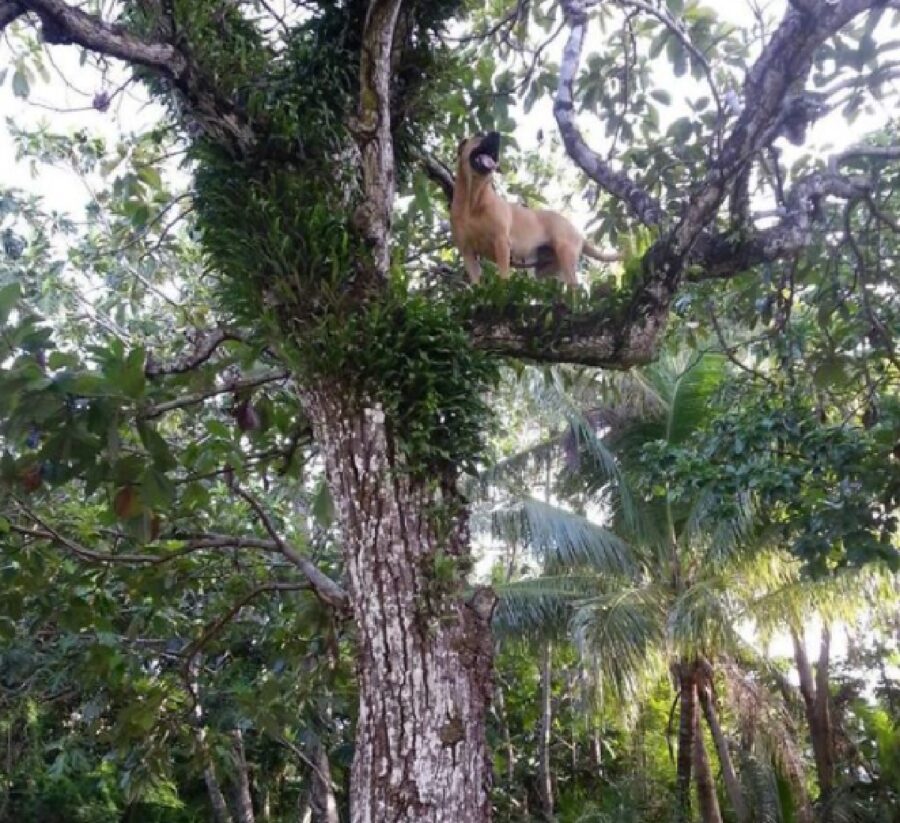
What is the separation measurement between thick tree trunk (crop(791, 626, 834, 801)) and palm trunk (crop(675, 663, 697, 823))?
1.45m

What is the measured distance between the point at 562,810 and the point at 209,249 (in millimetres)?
11548

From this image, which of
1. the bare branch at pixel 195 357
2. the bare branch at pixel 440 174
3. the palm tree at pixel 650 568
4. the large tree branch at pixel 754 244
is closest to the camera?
the bare branch at pixel 195 357

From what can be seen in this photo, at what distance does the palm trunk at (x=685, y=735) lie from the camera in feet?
31.1

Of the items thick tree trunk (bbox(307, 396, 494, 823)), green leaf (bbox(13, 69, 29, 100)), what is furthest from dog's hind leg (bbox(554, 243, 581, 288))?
green leaf (bbox(13, 69, 29, 100))

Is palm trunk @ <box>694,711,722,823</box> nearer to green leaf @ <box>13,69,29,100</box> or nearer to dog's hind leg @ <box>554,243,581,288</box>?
dog's hind leg @ <box>554,243,581,288</box>

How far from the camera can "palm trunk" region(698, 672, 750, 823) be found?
9883 mm

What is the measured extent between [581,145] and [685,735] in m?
7.85

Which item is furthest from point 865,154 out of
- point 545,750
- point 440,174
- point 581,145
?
point 545,750

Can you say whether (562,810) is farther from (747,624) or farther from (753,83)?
(753,83)

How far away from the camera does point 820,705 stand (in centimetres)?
1075

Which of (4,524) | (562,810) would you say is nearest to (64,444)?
(4,524)

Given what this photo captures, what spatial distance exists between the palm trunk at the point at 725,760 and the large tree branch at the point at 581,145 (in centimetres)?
794

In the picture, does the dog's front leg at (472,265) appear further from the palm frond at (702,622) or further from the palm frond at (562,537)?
the palm frond at (562,537)

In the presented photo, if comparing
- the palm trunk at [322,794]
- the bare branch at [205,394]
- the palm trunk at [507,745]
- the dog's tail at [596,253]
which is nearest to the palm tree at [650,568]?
the palm trunk at [507,745]
